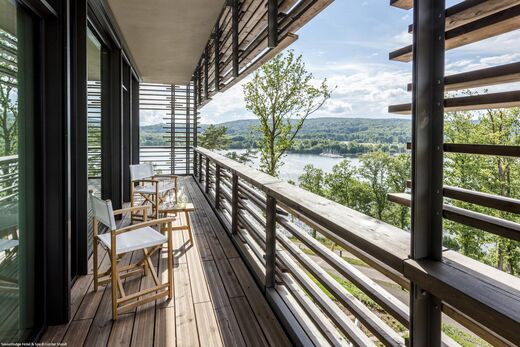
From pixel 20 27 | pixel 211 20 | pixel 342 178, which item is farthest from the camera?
pixel 342 178

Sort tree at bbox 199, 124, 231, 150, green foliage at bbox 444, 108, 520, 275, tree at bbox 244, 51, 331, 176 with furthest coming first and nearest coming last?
tree at bbox 199, 124, 231, 150 → tree at bbox 244, 51, 331, 176 → green foliage at bbox 444, 108, 520, 275

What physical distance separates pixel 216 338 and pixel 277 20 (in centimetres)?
215

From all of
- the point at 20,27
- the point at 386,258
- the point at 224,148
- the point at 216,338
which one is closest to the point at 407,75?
the point at 386,258

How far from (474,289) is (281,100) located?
1470 cm

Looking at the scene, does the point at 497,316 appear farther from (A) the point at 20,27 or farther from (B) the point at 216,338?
(A) the point at 20,27

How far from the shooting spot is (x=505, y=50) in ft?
3.93

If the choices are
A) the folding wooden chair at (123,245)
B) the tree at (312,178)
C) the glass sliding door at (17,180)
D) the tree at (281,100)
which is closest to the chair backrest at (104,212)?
the folding wooden chair at (123,245)

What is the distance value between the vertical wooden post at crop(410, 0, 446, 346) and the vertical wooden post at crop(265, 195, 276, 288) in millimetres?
1314

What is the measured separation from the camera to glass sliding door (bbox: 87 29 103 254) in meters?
3.06

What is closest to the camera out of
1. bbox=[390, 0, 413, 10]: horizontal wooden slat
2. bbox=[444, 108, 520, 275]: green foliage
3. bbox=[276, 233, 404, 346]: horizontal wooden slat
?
bbox=[390, 0, 413, 10]: horizontal wooden slat

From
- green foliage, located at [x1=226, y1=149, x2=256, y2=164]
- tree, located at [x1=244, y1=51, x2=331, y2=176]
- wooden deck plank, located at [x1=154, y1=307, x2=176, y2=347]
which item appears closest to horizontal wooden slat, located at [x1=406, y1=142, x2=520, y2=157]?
wooden deck plank, located at [x1=154, y1=307, x2=176, y2=347]

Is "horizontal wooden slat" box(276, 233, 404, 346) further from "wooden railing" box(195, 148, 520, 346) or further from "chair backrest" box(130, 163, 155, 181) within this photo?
"chair backrest" box(130, 163, 155, 181)

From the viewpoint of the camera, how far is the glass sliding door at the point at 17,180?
56.1 inches

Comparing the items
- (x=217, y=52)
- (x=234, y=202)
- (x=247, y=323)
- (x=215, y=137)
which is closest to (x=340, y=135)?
(x=234, y=202)
